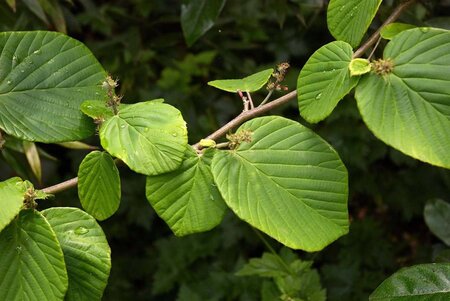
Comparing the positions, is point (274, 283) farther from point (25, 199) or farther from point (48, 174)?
point (48, 174)

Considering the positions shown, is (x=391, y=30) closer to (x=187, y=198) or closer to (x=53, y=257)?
(x=187, y=198)

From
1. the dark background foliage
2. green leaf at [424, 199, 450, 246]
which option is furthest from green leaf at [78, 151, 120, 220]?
the dark background foliage

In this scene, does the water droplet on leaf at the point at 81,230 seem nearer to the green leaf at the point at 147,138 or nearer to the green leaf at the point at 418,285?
the green leaf at the point at 147,138

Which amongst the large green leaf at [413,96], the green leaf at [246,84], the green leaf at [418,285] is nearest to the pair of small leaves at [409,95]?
the large green leaf at [413,96]

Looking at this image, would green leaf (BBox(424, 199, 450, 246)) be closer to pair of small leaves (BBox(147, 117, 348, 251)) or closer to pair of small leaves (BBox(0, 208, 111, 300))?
pair of small leaves (BBox(147, 117, 348, 251))

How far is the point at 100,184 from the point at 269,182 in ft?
0.82

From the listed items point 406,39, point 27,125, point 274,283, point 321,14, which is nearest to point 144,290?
point 274,283

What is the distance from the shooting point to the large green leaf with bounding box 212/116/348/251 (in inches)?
30.5

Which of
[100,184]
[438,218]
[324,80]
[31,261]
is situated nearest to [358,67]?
[324,80]

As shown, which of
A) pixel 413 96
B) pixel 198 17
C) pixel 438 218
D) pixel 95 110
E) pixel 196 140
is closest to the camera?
pixel 413 96

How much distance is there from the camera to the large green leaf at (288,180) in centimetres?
78

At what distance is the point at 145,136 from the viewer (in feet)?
2.65

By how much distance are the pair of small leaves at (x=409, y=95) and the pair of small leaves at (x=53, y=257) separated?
36cm

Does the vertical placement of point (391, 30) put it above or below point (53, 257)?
above
